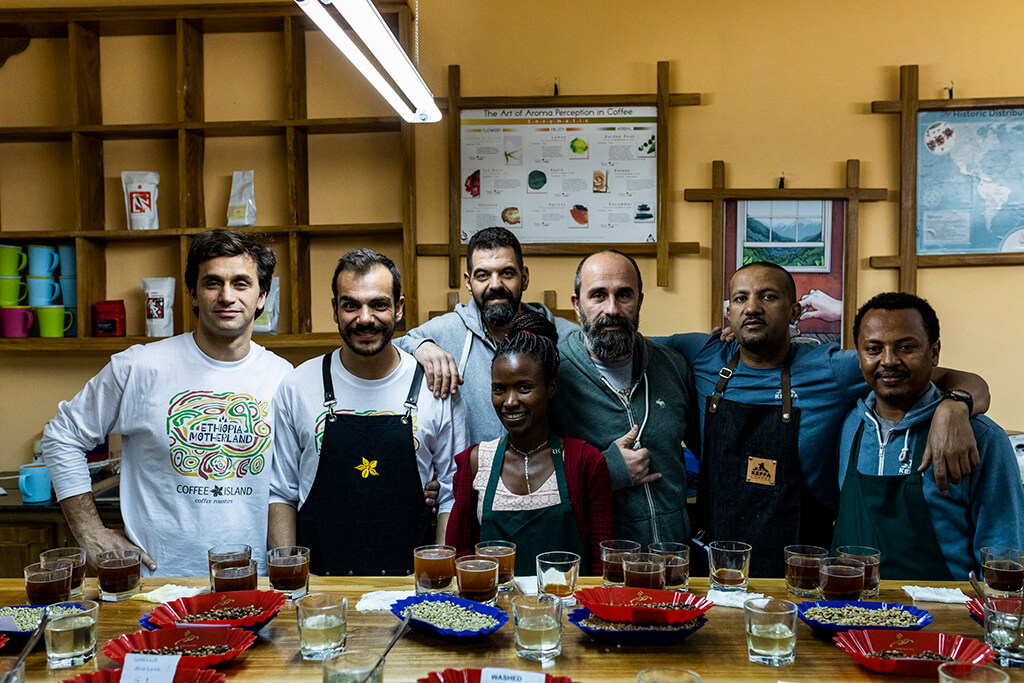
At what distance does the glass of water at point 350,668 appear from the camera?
4.04ft

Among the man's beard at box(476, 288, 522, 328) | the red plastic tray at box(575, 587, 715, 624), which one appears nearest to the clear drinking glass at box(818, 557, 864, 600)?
the red plastic tray at box(575, 587, 715, 624)

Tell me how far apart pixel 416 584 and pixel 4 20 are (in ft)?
12.0

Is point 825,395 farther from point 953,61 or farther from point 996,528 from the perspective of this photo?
point 953,61

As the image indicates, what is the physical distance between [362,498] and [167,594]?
685 millimetres

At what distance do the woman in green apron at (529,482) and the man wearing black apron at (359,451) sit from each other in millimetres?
239

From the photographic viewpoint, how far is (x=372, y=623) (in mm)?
1585

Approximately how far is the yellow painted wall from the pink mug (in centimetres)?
114

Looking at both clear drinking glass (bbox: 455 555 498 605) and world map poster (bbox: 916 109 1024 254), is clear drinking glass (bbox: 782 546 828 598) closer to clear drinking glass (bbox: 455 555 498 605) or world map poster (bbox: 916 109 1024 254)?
clear drinking glass (bbox: 455 555 498 605)

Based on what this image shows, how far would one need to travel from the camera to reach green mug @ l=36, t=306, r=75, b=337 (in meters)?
3.79

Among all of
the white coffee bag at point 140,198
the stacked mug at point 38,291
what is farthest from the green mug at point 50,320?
the white coffee bag at point 140,198

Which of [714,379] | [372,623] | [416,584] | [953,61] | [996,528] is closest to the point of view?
[372,623]

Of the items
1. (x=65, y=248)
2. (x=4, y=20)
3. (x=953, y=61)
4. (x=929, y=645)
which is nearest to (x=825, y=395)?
(x=929, y=645)

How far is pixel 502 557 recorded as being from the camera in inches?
67.3

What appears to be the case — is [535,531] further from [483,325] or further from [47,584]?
[47,584]
